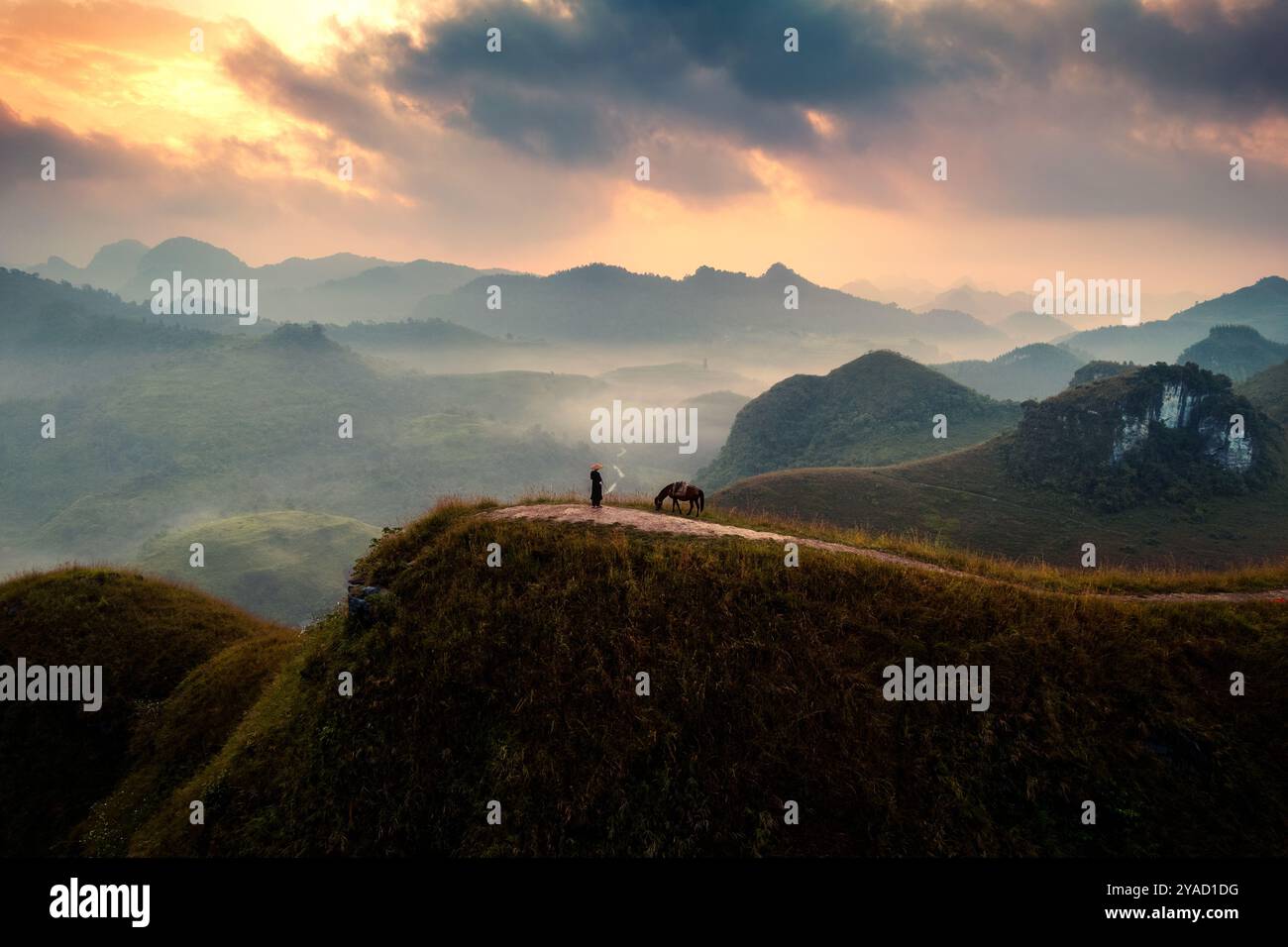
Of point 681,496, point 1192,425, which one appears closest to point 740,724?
point 681,496

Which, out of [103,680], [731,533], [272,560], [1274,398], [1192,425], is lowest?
[272,560]

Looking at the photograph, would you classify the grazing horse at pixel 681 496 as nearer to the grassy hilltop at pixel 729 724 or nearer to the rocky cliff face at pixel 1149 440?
the grassy hilltop at pixel 729 724

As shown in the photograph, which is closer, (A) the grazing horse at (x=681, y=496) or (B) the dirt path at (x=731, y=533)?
(B) the dirt path at (x=731, y=533)

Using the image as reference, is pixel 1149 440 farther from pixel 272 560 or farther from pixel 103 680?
pixel 272 560

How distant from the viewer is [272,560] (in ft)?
528

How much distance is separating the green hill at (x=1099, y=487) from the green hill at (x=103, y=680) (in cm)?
10231

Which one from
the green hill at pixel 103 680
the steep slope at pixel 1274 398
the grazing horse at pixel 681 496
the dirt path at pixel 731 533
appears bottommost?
the green hill at pixel 103 680

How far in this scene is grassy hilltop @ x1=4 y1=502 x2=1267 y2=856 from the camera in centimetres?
1355

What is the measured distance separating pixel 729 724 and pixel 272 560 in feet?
602

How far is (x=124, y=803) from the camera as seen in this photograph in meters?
19.3

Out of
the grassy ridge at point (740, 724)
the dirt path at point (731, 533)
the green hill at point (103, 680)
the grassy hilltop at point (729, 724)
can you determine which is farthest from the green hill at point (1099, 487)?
the green hill at point (103, 680)

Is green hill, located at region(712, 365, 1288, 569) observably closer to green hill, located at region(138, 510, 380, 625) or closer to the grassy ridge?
the grassy ridge

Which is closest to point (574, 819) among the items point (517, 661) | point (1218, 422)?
point (517, 661)

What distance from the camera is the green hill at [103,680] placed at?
2034 cm
